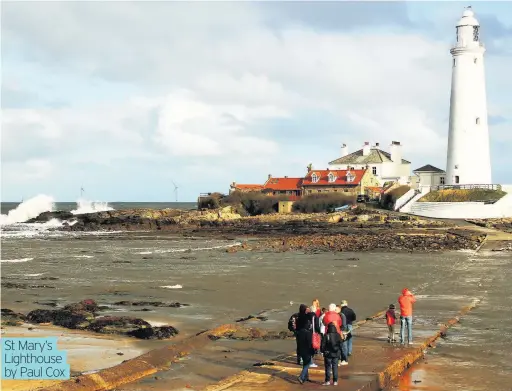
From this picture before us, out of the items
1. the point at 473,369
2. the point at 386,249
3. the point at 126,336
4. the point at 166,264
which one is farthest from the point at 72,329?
the point at 386,249

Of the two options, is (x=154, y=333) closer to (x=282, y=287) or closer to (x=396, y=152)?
(x=282, y=287)

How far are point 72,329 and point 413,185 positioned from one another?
60623 mm

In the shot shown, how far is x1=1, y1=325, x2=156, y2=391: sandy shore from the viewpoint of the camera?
42.6 ft

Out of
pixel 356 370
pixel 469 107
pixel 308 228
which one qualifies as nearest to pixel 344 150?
pixel 469 107

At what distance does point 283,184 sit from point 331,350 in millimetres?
72256

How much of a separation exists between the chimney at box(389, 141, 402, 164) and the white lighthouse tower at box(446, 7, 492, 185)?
21865 mm

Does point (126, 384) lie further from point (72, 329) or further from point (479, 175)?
point (479, 175)

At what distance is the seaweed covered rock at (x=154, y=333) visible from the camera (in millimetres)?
17094

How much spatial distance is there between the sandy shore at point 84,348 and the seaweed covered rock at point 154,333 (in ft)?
1.09

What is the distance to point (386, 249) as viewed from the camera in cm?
4059

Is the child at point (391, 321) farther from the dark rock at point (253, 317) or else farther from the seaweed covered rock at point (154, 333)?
the seaweed covered rock at point (154, 333)

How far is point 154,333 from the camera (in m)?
17.2

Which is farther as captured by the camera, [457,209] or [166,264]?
[457,209]

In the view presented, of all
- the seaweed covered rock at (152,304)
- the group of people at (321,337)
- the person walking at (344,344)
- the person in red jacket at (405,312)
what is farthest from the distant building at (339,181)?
the group of people at (321,337)
